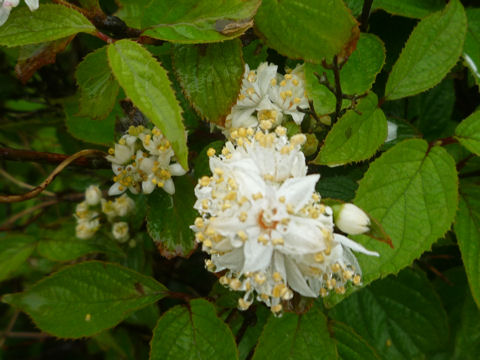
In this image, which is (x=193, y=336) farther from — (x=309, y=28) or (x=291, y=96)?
(x=309, y=28)

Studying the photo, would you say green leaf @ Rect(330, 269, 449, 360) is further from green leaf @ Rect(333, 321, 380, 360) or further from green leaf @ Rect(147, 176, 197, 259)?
green leaf @ Rect(147, 176, 197, 259)

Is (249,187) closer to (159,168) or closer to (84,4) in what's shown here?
(159,168)

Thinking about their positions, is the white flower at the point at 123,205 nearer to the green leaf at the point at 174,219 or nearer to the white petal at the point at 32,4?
the green leaf at the point at 174,219

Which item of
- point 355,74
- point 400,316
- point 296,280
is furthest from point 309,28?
point 400,316

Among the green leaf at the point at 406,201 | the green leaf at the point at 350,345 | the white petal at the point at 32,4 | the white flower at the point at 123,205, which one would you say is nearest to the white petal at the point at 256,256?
the green leaf at the point at 406,201

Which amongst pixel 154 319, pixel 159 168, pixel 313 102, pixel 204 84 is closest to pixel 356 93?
pixel 313 102

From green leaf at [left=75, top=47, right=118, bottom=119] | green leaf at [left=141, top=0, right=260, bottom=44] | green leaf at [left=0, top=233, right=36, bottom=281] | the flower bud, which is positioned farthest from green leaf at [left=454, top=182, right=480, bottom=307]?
green leaf at [left=0, top=233, right=36, bottom=281]

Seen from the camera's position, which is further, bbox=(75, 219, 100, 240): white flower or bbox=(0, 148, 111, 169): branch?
bbox=(75, 219, 100, 240): white flower
